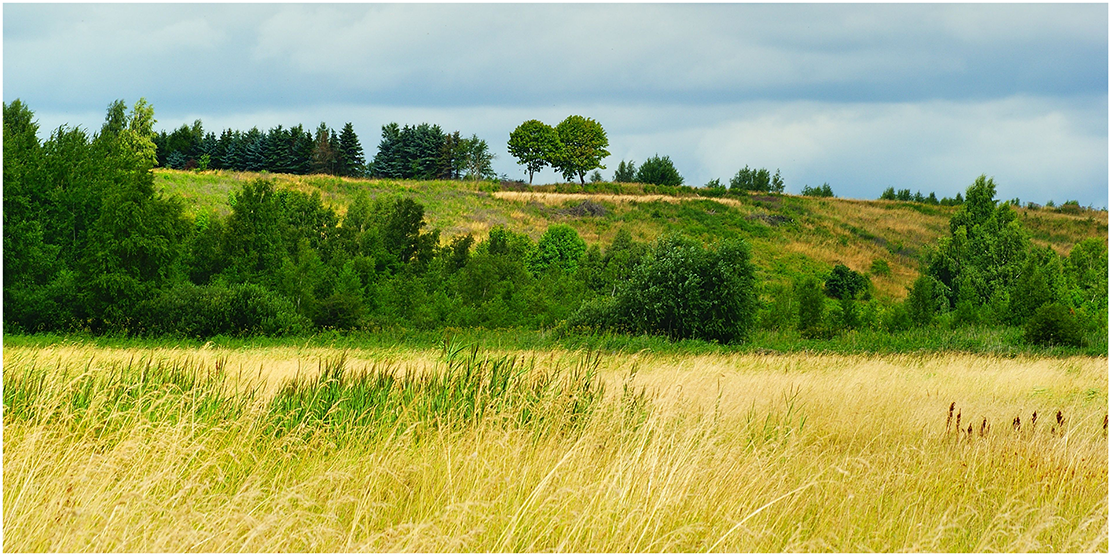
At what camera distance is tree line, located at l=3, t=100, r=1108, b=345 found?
2384 centimetres

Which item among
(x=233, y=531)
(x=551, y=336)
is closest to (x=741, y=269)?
(x=551, y=336)

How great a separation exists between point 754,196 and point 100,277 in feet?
172

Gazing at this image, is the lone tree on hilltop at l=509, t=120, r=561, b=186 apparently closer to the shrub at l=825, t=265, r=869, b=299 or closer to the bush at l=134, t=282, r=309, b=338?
the shrub at l=825, t=265, r=869, b=299

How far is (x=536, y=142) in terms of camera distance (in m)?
80.3

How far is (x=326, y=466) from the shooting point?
16.7 feet

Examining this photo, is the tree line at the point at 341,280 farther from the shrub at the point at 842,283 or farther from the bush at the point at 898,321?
the shrub at the point at 842,283

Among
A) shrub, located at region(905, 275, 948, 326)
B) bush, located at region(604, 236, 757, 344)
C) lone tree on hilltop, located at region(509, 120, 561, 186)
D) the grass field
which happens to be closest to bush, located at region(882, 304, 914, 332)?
shrub, located at region(905, 275, 948, 326)

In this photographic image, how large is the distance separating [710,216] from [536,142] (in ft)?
88.0

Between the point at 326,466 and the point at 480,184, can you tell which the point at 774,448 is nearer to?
the point at 326,466

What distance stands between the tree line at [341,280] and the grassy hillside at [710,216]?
14.1 metres

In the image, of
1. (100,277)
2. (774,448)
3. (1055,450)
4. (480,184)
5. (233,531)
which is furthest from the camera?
(480,184)

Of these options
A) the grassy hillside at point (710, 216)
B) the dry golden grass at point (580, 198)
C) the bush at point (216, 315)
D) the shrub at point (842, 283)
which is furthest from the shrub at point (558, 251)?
the dry golden grass at point (580, 198)

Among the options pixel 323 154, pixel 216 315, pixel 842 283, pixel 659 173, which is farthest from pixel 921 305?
pixel 323 154

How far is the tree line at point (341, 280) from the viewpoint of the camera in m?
23.8
